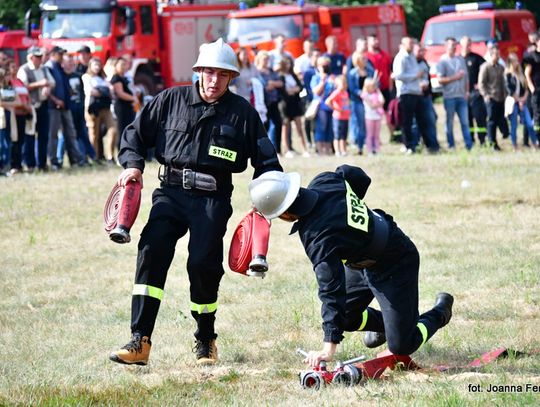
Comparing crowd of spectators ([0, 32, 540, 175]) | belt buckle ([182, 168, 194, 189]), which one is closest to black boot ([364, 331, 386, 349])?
belt buckle ([182, 168, 194, 189])

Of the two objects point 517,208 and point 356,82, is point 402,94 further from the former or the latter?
point 517,208

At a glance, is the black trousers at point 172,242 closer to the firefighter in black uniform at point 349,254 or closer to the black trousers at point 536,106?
the firefighter in black uniform at point 349,254

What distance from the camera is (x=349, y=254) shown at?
22.1ft

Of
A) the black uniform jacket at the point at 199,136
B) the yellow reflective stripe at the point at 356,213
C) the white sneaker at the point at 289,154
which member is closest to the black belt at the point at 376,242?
the yellow reflective stripe at the point at 356,213

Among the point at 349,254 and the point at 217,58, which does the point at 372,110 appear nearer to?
the point at 217,58

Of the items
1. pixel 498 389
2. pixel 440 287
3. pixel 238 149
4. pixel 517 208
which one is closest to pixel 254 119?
pixel 238 149

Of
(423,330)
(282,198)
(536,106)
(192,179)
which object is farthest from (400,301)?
(536,106)

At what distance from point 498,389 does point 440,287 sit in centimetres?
388

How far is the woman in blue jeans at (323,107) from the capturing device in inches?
799

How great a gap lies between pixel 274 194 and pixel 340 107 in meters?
13.7

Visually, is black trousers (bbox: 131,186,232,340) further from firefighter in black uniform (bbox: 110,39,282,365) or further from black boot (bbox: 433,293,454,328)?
black boot (bbox: 433,293,454,328)

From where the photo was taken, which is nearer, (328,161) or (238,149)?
(238,149)

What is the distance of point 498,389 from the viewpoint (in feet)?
21.1

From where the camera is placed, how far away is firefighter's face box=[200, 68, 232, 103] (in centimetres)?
754
